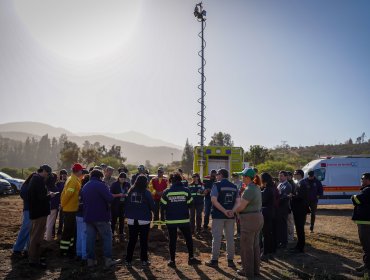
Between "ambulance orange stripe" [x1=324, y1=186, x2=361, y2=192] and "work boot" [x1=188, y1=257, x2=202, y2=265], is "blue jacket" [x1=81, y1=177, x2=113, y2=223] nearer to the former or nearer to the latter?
"work boot" [x1=188, y1=257, x2=202, y2=265]

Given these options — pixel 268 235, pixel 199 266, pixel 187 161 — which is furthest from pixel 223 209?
pixel 187 161

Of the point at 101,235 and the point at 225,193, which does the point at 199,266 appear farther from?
the point at 101,235

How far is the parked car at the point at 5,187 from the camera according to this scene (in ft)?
75.5

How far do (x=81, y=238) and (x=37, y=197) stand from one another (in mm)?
1461

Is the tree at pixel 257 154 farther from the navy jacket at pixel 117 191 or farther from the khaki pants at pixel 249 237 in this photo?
the khaki pants at pixel 249 237

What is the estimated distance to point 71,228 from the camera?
315 inches

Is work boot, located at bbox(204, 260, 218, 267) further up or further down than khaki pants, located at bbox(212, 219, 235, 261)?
further down

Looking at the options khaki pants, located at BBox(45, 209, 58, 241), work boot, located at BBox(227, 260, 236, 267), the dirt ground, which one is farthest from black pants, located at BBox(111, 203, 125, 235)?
work boot, located at BBox(227, 260, 236, 267)

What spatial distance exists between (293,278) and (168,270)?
259cm

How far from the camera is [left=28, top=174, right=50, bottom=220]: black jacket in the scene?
7180mm

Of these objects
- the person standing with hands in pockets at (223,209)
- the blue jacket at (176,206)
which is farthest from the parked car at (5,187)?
the person standing with hands in pockets at (223,209)

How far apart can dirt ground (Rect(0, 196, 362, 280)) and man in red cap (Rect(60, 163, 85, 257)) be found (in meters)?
0.35

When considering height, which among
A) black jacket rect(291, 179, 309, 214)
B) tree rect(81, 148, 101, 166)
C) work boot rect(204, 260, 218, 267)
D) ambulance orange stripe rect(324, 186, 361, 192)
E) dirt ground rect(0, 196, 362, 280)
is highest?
tree rect(81, 148, 101, 166)

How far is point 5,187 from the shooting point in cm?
2312
